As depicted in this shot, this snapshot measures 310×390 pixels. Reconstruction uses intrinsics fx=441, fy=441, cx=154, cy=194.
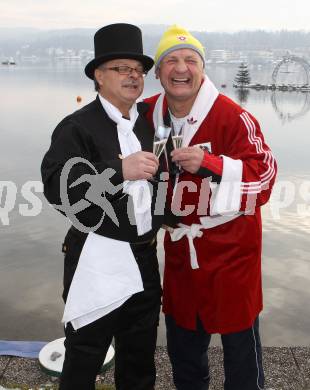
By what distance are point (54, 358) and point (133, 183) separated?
7.56 ft

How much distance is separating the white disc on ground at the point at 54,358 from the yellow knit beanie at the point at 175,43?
298 cm

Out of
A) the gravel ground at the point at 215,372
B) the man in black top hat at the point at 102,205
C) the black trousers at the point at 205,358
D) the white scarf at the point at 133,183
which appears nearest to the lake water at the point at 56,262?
the gravel ground at the point at 215,372

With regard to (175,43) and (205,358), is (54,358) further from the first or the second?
(175,43)

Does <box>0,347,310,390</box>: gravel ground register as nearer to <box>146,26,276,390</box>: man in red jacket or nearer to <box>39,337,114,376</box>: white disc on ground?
<box>39,337,114,376</box>: white disc on ground

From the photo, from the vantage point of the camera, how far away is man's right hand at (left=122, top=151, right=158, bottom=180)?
2822mm

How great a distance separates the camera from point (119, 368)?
373 cm

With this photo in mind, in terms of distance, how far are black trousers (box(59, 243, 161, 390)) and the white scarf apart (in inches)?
10.0

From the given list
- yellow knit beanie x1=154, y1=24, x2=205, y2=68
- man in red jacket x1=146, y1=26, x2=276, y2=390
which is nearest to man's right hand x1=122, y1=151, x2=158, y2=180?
man in red jacket x1=146, y1=26, x2=276, y2=390

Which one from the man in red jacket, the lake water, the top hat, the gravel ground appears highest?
the top hat

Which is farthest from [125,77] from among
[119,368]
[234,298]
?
[119,368]

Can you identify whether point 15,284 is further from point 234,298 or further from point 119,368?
point 234,298

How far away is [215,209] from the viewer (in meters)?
3.20

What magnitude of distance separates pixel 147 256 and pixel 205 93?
4.38ft

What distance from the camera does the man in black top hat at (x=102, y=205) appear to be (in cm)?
302
